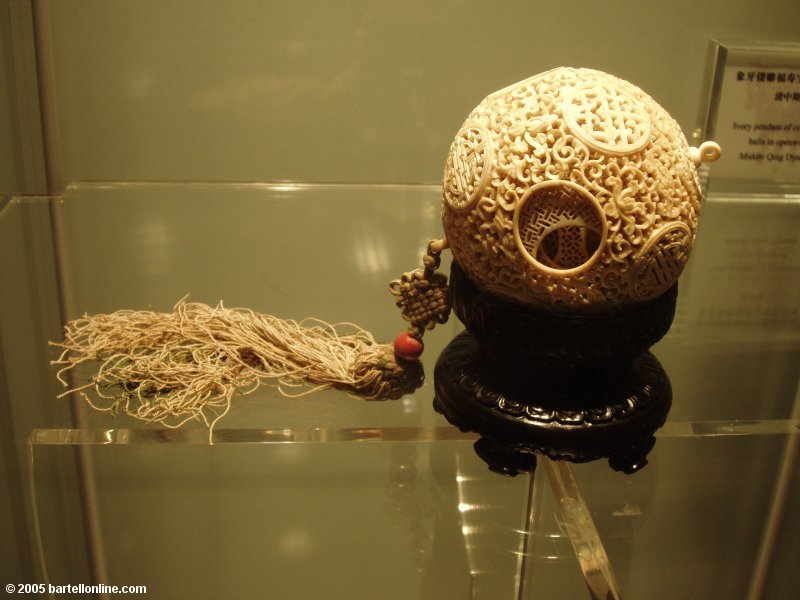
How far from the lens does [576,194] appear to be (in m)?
0.91

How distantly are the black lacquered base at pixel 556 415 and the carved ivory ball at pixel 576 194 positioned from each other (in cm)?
12

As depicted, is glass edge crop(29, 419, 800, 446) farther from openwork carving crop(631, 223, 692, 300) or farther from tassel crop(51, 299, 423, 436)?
openwork carving crop(631, 223, 692, 300)

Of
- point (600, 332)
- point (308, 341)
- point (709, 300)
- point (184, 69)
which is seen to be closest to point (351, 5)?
point (184, 69)

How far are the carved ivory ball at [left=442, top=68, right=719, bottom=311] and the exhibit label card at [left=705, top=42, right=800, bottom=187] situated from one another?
2.65 feet

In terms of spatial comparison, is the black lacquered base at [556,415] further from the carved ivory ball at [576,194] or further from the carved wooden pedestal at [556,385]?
the carved ivory ball at [576,194]

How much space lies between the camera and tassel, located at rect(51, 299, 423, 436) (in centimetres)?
118

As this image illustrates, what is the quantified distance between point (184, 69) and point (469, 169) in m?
0.95

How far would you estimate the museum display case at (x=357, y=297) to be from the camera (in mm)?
1028

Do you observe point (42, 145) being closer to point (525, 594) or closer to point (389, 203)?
point (389, 203)

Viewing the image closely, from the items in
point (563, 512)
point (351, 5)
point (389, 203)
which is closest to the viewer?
point (563, 512)

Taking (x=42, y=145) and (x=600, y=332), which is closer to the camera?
(x=600, y=332)

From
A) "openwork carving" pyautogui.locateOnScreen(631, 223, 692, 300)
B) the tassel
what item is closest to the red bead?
the tassel

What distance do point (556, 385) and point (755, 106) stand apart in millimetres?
965

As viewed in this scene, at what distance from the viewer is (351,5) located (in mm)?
1681
